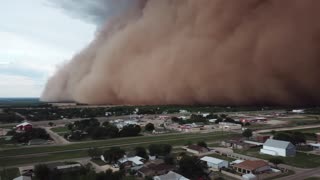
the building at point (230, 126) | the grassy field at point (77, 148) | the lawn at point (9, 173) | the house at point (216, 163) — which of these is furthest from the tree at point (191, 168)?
the building at point (230, 126)

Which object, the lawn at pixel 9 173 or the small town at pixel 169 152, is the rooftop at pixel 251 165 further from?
the lawn at pixel 9 173

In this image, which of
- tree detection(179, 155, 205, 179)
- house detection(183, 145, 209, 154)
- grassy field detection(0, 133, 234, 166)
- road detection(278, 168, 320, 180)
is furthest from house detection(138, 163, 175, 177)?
grassy field detection(0, 133, 234, 166)

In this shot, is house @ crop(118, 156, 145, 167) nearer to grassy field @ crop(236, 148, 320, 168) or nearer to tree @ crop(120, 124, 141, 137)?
grassy field @ crop(236, 148, 320, 168)

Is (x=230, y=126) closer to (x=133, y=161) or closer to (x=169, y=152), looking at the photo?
(x=169, y=152)

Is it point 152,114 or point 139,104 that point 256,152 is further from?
point 139,104

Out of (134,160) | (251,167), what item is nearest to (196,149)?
(134,160)
